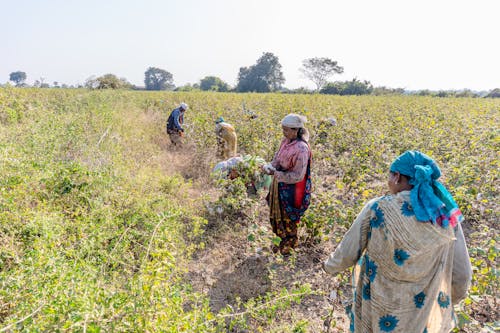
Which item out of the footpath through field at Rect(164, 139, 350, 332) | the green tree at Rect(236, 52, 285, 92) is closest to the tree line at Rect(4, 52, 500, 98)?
the green tree at Rect(236, 52, 285, 92)

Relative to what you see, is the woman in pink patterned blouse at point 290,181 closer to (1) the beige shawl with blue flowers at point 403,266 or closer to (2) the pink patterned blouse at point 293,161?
(2) the pink patterned blouse at point 293,161

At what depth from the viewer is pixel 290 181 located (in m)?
2.84

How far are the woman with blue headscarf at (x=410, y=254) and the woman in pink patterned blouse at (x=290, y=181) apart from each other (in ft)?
Result: 4.47

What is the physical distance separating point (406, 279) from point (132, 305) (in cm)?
121

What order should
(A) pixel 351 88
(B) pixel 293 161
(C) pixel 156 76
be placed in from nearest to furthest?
(B) pixel 293 161 → (A) pixel 351 88 → (C) pixel 156 76

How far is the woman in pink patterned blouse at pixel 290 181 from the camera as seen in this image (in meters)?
2.79

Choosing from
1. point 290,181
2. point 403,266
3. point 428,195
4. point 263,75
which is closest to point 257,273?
point 290,181

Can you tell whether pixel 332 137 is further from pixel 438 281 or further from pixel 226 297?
pixel 438 281

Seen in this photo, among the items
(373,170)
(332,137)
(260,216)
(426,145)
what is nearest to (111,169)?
(260,216)

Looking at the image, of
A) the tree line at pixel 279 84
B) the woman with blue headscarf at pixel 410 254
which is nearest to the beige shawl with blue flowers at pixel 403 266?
the woman with blue headscarf at pixel 410 254

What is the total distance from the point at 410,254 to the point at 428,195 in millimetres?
272

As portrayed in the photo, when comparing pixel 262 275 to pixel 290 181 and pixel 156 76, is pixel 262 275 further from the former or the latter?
pixel 156 76

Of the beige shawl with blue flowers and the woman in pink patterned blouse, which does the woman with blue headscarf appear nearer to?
the beige shawl with blue flowers

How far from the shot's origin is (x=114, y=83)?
1872cm
